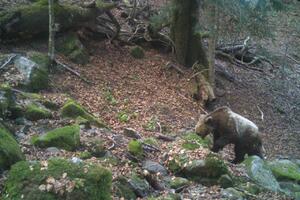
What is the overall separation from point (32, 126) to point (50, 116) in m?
0.79

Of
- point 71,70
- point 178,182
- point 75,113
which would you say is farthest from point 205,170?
point 71,70

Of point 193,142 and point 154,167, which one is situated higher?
point 154,167

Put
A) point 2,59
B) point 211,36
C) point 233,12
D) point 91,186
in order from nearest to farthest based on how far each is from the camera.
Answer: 1. point 91,186
2. point 2,59
3. point 233,12
4. point 211,36

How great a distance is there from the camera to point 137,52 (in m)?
17.4

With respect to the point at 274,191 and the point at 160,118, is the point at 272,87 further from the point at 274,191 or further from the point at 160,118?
the point at 274,191

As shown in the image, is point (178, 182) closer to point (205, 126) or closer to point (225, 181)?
point (225, 181)

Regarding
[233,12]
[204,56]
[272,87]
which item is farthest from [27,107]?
[272,87]

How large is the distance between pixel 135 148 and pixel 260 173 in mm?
2606

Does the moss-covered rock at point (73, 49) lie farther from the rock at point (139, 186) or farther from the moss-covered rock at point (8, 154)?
the moss-covered rock at point (8, 154)

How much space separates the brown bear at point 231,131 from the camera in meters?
10.4

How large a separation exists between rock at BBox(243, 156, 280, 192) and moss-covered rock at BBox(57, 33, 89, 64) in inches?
276

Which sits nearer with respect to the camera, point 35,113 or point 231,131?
point 35,113

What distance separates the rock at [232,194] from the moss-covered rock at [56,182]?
10.4ft

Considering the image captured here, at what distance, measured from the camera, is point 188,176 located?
8.98 metres
